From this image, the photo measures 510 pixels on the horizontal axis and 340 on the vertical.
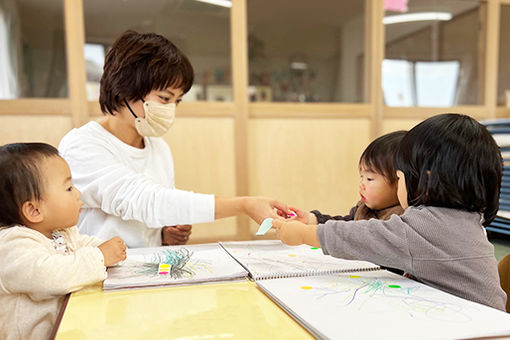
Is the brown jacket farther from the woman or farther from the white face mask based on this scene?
the white face mask

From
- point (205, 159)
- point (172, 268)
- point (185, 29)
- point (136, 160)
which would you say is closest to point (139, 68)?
point (136, 160)

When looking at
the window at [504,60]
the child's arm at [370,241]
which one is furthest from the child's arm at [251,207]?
the window at [504,60]

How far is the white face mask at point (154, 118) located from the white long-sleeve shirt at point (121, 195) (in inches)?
3.0

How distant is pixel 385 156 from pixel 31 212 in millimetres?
859

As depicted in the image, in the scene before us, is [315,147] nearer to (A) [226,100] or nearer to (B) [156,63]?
(A) [226,100]

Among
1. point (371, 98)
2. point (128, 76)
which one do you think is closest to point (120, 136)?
point (128, 76)

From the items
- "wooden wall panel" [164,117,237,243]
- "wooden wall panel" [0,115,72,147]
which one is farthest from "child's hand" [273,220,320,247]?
"wooden wall panel" [0,115,72,147]

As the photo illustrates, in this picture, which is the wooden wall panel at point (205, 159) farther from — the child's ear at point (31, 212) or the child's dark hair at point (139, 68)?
the child's ear at point (31, 212)

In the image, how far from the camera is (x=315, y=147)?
3.17 m

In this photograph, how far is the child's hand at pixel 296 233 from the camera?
850 millimetres

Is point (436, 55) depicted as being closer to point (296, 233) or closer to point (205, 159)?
point (205, 159)

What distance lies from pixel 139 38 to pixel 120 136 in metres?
0.34

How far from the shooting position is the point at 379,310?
592 mm

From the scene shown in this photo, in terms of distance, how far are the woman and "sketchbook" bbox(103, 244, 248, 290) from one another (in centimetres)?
16
